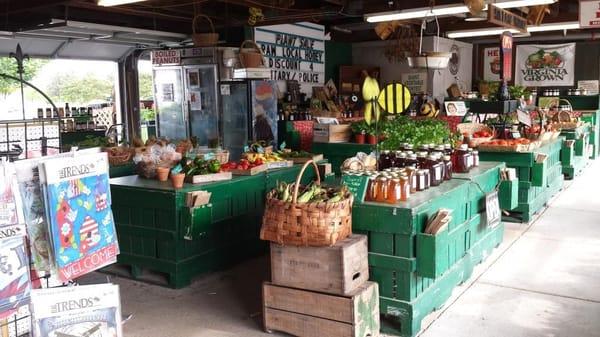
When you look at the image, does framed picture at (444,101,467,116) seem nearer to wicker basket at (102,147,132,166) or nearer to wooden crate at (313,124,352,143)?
wooden crate at (313,124,352,143)

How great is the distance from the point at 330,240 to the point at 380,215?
0.50m

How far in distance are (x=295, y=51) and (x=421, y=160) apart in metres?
7.22

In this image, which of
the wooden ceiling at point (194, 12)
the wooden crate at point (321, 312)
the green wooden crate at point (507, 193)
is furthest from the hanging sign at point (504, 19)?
the wooden crate at point (321, 312)

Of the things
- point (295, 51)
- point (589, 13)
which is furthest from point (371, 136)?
point (295, 51)

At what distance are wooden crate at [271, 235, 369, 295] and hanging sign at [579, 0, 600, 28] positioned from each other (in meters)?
6.26

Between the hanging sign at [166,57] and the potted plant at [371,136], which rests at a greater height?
the hanging sign at [166,57]

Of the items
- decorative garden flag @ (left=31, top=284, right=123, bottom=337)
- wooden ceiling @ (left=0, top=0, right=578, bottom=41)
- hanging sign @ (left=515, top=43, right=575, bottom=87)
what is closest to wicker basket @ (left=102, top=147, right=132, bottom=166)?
wooden ceiling @ (left=0, top=0, right=578, bottom=41)

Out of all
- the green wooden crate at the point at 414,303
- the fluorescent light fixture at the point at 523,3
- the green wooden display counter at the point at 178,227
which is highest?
the fluorescent light fixture at the point at 523,3

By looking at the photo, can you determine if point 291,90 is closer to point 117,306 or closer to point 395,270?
point 395,270

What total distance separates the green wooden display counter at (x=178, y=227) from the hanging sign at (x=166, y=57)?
200 inches

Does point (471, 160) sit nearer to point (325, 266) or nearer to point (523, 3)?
point (325, 266)

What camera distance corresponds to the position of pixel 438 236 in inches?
148

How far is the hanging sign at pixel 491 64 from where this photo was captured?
15445 mm

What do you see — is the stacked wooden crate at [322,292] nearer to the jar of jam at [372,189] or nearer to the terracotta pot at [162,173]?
the jar of jam at [372,189]
